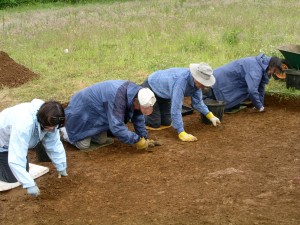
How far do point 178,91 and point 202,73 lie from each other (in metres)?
0.40

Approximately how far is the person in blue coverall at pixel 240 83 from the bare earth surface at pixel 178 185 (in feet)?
2.94

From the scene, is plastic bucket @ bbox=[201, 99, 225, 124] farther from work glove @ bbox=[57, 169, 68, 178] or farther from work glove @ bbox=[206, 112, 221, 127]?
work glove @ bbox=[57, 169, 68, 178]

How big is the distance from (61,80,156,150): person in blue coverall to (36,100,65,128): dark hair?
1.29 meters

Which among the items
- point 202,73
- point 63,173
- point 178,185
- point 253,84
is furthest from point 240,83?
point 63,173

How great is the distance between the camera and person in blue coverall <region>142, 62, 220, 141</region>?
19.0 feet

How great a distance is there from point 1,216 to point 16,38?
10142mm

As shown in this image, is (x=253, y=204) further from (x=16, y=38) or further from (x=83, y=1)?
(x=83, y=1)

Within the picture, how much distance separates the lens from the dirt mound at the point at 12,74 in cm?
901

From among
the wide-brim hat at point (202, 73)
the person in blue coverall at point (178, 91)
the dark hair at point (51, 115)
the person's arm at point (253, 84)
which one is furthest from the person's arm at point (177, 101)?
the dark hair at point (51, 115)

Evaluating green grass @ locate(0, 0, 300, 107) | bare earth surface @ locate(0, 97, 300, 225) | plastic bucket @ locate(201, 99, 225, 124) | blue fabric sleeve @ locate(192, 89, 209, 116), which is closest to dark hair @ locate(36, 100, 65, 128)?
bare earth surface @ locate(0, 97, 300, 225)

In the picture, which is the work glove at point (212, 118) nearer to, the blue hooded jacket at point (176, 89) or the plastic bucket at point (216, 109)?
the blue hooded jacket at point (176, 89)

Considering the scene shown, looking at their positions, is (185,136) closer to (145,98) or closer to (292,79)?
(145,98)

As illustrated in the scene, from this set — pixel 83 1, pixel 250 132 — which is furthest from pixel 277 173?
pixel 83 1

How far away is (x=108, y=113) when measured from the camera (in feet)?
17.7
